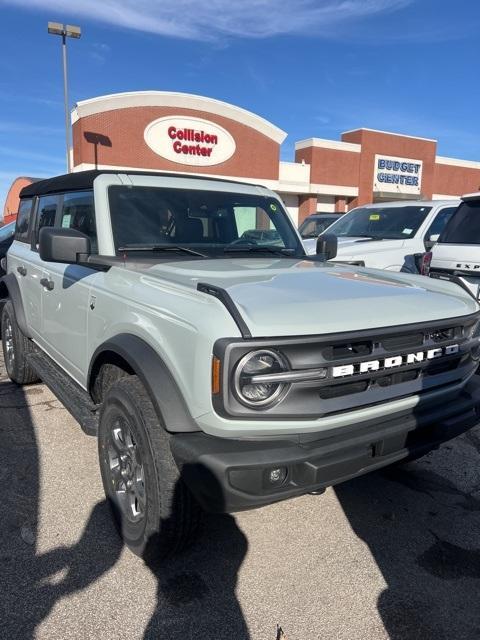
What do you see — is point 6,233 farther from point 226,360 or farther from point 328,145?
point 328,145

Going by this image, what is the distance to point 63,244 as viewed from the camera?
9.73 ft

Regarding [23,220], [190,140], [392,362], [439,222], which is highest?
[190,140]

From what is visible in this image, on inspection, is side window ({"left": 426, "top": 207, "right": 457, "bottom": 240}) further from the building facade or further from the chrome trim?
the building facade

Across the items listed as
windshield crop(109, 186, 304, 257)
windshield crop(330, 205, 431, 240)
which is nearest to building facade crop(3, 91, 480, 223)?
windshield crop(330, 205, 431, 240)

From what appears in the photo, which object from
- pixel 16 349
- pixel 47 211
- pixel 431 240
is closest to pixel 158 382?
pixel 47 211

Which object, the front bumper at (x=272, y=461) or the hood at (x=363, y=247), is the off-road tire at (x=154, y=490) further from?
the hood at (x=363, y=247)

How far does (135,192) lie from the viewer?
353 centimetres

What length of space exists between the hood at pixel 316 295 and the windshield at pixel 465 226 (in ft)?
8.93

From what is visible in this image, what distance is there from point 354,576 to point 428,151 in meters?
37.3

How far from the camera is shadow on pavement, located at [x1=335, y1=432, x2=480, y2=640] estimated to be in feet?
7.55

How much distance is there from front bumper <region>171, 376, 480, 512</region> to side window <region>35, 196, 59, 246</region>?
285cm

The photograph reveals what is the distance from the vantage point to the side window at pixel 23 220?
16.8ft

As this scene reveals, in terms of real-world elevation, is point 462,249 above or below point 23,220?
below

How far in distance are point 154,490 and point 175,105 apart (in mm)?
25892
